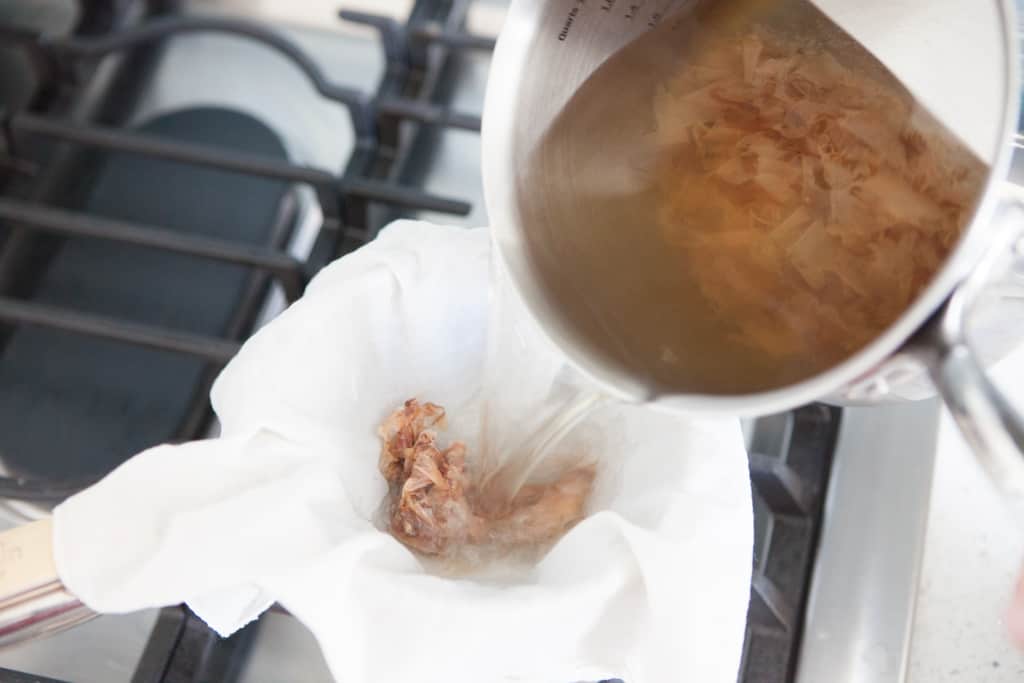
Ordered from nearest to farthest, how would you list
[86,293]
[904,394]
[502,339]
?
[904,394], [502,339], [86,293]

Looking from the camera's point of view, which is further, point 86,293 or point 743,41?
point 86,293

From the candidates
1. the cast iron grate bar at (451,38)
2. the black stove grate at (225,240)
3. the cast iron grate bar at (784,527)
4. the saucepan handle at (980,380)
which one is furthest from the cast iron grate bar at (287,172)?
the saucepan handle at (980,380)

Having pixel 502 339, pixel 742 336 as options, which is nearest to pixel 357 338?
pixel 502 339

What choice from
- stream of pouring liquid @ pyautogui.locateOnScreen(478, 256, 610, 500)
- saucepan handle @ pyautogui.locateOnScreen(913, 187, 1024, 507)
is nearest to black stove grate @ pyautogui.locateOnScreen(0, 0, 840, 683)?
stream of pouring liquid @ pyautogui.locateOnScreen(478, 256, 610, 500)

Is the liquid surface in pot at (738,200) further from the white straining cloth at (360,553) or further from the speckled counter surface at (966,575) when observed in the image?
the speckled counter surface at (966,575)

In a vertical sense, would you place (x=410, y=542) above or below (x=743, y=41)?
below

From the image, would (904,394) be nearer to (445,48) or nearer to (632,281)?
(632,281)

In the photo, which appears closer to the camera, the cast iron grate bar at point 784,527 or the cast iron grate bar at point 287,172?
the cast iron grate bar at point 784,527
